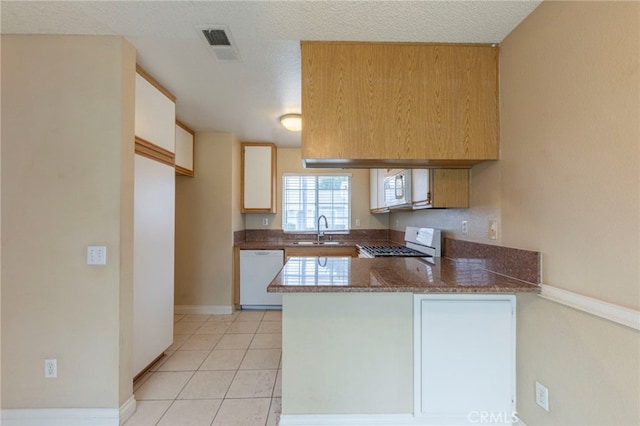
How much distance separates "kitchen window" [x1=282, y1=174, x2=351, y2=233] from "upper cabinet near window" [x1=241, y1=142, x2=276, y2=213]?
0.40m

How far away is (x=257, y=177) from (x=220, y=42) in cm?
241

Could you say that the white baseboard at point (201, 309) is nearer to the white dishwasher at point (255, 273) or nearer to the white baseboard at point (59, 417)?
the white dishwasher at point (255, 273)

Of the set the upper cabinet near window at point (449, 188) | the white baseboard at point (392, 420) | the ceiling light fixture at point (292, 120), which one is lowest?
the white baseboard at point (392, 420)

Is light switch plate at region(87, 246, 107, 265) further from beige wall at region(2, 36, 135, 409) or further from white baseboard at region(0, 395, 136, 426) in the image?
white baseboard at region(0, 395, 136, 426)

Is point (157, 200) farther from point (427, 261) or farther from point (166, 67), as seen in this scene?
point (427, 261)

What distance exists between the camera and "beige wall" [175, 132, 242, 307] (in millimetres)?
3613

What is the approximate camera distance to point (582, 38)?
1.20 m

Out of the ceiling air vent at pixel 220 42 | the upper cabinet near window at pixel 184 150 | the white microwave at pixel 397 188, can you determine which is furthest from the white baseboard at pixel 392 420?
the upper cabinet near window at pixel 184 150

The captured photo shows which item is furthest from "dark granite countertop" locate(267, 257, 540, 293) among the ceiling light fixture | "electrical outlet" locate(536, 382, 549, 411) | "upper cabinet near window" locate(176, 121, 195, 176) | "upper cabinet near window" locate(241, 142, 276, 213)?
"upper cabinet near window" locate(241, 142, 276, 213)

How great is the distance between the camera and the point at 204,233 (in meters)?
3.62

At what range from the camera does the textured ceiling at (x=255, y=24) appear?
4.76 feet

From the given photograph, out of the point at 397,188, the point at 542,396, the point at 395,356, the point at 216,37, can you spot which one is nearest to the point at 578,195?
the point at 542,396

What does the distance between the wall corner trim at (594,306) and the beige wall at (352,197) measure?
3.08 meters

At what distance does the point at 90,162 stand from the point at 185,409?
1.72m
